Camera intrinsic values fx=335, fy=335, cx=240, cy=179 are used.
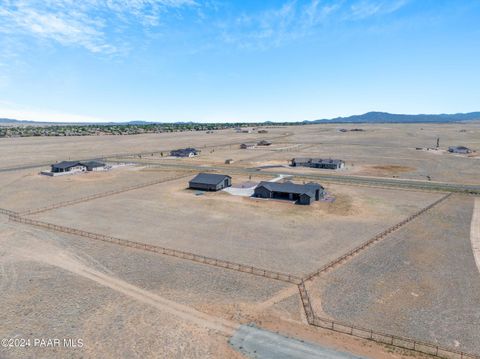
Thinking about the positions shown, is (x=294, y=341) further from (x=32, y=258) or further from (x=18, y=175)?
(x=18, y=175)

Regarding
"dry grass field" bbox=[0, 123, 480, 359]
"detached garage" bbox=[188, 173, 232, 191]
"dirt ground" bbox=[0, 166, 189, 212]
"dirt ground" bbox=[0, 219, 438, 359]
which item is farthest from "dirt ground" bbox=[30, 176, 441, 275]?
"dirt ground" bbox=[0, 166, 189, 212]

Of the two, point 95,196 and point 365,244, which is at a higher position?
point 95,196

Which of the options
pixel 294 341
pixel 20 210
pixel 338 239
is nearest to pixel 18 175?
pixel 20 210

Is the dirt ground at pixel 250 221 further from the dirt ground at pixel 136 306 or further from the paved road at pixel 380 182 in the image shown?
the paved road at pixel 380 182

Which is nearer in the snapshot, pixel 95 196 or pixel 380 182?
pixel 95 196

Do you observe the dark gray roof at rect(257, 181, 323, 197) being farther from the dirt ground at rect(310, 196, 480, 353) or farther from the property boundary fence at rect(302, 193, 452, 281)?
the dirt ground at rect(310, 196, 480, 353)

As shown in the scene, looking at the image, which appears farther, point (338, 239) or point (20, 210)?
point (20, 210)

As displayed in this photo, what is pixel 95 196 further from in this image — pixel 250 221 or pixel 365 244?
pixel 365 244

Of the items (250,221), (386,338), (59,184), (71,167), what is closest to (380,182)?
(250,221)
